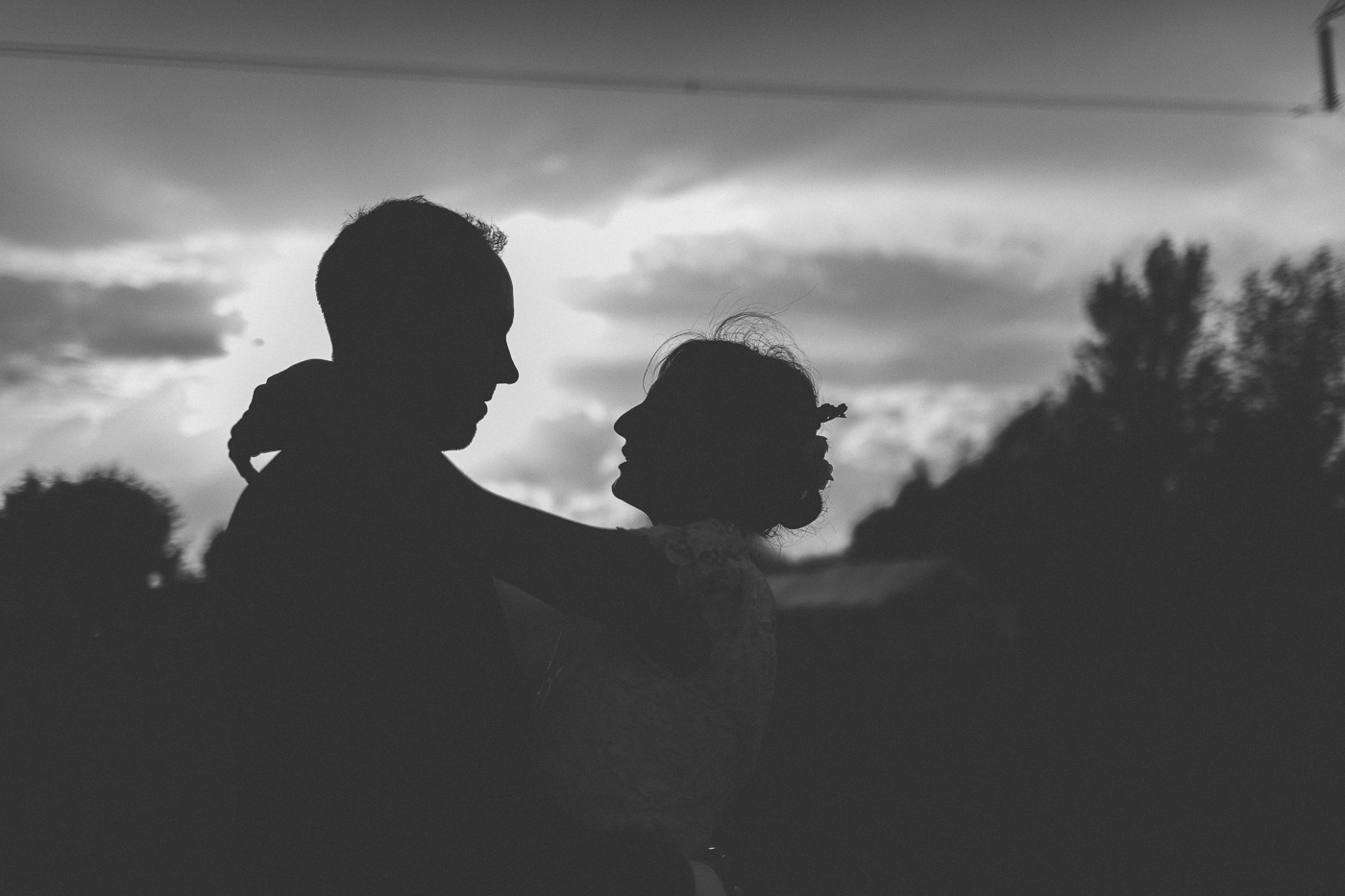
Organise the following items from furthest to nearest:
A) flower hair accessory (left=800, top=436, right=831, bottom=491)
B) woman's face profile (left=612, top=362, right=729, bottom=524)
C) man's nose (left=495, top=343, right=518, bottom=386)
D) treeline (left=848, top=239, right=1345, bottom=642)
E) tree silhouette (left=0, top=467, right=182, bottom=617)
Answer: tree silhouette (left=0, top=467, right=182, bottom=617) < treeline (left=848, top=239, right=1345, bottom=642) < flower hair accessory (left=800, top=436, right=831, bottom=491) < woman's face profile (left=612, top=362, right=729, bottom=524) < man's nose (left=495, top=343, right=518, bottom=386)

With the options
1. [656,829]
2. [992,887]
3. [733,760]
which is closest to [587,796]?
[656,829]

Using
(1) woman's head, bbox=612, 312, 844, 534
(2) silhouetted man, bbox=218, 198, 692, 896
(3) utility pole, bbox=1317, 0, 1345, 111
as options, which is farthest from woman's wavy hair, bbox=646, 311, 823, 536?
(3) utility pole, bbox=1317, 0, 1345, 111

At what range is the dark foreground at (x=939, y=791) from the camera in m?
8.21

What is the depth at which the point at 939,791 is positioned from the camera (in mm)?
12000

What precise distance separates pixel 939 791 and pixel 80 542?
5514 centimetres

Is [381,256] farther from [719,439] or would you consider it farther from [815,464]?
[815,464]

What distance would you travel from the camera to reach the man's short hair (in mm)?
1642

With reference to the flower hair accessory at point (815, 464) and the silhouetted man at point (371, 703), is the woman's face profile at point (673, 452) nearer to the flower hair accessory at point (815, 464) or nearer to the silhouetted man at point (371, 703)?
the flower hair accessory at point (815, 464)

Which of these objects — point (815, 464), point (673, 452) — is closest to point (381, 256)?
point (673, 452)

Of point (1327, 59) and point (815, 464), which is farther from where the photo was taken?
point (1327, 59)

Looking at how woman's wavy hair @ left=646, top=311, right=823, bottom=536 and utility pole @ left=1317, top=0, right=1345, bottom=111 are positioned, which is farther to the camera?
utility pole @ left=1317, top=0, right=1345, bottom=111

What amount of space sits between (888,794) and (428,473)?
36.9ft

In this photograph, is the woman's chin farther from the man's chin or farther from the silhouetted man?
Result: the silhouetted man

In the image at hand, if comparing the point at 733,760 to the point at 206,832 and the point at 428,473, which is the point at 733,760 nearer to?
the point at 428,473
